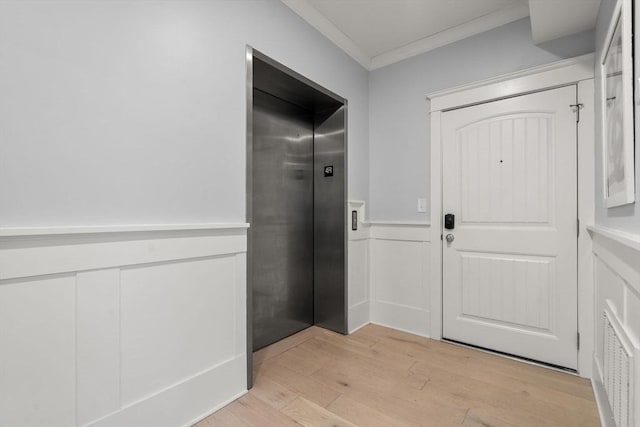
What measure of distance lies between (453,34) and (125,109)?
242 cm

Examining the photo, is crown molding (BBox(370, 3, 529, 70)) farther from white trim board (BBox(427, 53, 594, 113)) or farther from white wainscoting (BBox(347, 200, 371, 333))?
white wainscoting (BBox(347, 200, 371, 333))

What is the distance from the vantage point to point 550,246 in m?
2.00

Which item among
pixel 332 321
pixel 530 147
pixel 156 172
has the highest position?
pixel 530 147

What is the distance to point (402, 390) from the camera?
5.69 ft

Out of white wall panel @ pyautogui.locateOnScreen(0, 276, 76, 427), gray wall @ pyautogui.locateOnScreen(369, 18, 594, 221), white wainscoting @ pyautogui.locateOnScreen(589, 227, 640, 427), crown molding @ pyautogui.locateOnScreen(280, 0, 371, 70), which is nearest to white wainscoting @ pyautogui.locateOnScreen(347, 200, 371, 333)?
gray wall @ pyautogui.locateOnScreen(369, 18, 594, 221)

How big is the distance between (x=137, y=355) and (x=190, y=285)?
14.0 inches

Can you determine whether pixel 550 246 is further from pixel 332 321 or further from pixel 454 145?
pixel 332 321

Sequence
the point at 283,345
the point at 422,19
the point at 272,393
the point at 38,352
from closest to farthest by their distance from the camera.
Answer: the point at 38,352, the point at 272,393, the point at 422,19, the point at 283,345

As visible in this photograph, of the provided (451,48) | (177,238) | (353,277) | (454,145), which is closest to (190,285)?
(177,238)

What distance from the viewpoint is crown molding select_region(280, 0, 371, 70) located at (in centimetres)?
207

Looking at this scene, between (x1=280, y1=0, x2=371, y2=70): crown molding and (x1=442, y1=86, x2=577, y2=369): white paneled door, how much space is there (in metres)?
0.99

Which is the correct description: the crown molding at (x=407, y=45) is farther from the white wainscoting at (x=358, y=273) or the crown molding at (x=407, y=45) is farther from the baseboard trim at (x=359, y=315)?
the baseboard trim at (x=359, y=315)

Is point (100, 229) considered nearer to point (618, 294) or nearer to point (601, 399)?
point (618, 294)

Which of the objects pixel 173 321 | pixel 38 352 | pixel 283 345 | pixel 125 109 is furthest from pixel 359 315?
pixel 125 109
